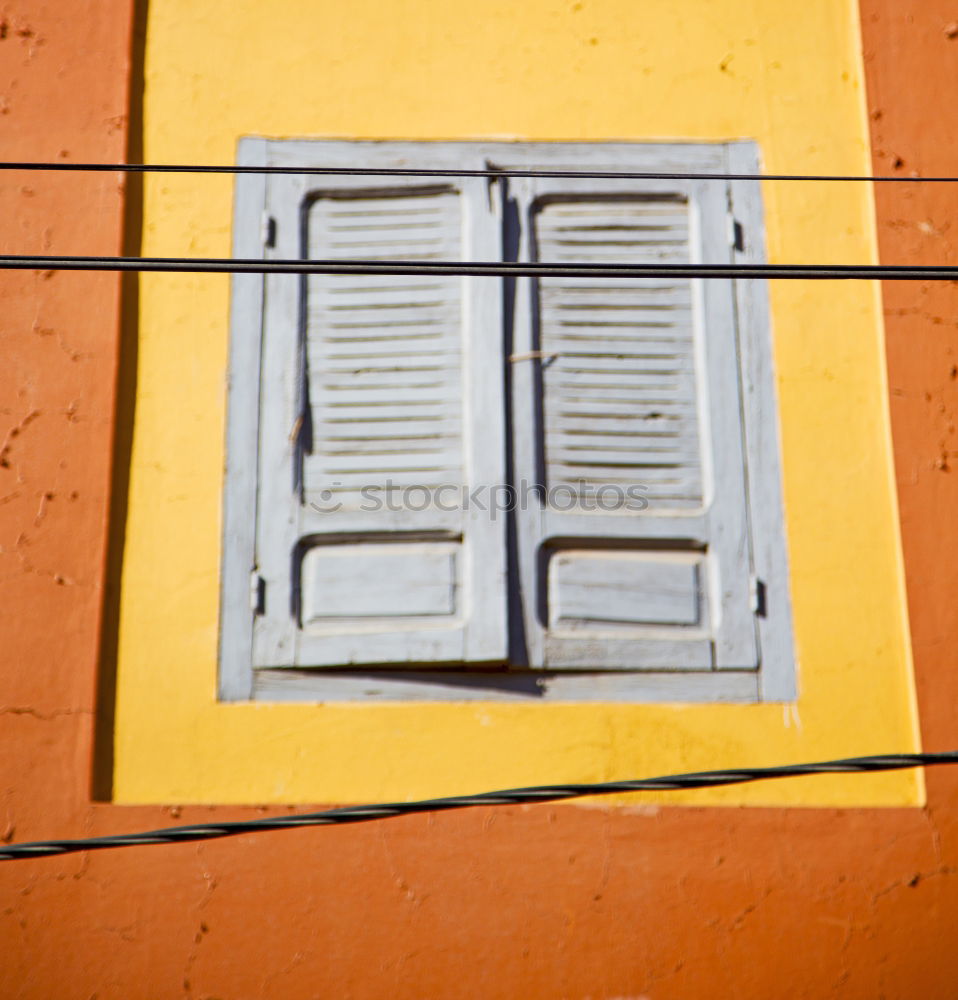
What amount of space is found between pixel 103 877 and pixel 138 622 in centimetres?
69

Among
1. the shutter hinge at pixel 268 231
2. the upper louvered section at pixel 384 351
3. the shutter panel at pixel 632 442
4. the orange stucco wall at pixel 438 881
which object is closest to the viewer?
the orange stucco wall at pixel 438 881

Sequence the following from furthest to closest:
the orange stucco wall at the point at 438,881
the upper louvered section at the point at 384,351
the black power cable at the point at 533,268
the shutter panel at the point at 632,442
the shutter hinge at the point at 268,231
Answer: the shutter hinge at the point at 268,231 < the upper louvered section at the point at 384,351 < the shutter panel at the point at 632,442 < the orange stucco wall at the point at 438,881 < the black power cable at the point at 533,268

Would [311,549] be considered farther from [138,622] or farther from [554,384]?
[554,384]

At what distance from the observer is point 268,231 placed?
13.7 feet

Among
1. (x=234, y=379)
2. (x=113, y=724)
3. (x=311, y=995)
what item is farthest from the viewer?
(x=234, y=379)

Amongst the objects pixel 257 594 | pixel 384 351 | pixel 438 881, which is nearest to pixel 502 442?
pixel 384 351

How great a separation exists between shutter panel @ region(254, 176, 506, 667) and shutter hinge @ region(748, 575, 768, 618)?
0.71m

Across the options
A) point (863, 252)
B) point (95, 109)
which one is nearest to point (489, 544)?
point (863, 252)

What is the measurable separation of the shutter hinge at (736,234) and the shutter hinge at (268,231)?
139 centimetres

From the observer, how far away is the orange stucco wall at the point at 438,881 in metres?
3.57

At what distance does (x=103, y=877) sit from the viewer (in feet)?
11.9

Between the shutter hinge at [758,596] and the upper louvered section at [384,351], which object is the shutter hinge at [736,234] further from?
the shutter hinge at [758,596]

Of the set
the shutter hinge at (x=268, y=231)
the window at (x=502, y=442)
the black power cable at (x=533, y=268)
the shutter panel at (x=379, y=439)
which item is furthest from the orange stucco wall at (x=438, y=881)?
the black power cable at (x=533, y=268)

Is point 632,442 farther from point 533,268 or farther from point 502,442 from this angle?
point 533,268
